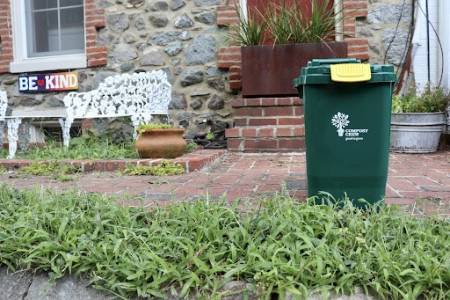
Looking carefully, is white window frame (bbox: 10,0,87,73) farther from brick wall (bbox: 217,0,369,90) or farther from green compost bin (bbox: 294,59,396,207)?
green compost bin (bbox: 294,59,396,207)

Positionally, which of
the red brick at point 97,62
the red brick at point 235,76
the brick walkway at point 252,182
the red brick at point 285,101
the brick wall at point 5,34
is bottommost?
the brick walkway at point 252,182

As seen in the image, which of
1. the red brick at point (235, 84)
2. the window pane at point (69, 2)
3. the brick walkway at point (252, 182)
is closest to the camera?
the brick walkway at point (252, 182)

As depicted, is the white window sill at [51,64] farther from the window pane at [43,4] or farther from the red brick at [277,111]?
the red brick at [277,111]

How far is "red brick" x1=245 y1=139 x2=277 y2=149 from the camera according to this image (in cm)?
466

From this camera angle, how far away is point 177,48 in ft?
18.6

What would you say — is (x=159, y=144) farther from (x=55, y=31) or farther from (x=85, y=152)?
(x=55, y=31)

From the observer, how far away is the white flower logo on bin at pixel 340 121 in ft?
6.70

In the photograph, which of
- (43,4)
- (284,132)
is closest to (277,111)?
(284,132)

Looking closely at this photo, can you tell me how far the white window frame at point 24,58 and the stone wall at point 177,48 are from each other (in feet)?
1.16

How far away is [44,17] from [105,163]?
359 cm

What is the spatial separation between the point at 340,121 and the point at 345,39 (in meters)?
3.53

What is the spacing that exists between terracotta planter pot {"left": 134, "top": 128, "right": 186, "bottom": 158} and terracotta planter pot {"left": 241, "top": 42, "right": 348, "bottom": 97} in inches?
44.6

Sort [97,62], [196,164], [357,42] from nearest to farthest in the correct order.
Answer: [196,164], [357,42], [97,62]

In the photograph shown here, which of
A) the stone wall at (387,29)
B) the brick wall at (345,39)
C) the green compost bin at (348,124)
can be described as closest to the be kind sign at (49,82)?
the brick wall at (345,39)
